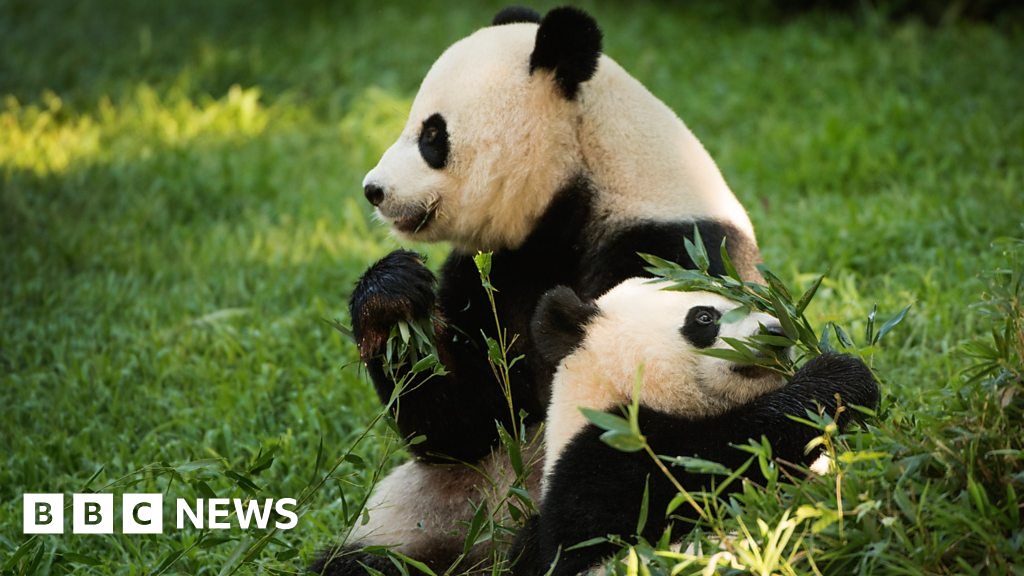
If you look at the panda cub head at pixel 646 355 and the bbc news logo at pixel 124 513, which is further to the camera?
the bbc news logo at pixel 124 513

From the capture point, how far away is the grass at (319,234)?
3.33m

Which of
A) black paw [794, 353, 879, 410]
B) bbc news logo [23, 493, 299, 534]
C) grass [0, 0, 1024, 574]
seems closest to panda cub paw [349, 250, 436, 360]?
grass [0, 0, 1024, 574]

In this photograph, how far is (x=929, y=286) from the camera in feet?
17.6

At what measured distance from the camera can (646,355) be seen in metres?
3.06

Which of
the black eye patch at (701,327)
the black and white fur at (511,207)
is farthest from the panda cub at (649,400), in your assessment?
the black and white fur at (511,207)

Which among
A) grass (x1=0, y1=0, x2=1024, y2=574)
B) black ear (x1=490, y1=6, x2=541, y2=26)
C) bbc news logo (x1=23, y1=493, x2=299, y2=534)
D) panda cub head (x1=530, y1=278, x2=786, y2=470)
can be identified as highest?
black ear (x1=490, y1=6, x2=541, y2=26)

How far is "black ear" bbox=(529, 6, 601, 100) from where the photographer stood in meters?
3.63

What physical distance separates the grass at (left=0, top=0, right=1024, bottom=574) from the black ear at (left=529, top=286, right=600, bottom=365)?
2.16 feet

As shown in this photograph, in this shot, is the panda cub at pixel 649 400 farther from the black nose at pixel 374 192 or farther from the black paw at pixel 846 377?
the black nose at pixel 374 192

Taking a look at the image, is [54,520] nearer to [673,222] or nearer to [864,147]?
[673,222]

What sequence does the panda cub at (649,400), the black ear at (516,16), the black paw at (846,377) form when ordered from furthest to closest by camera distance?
the black ear at (516,16) < the black paw at (846,377) < the panda cub at (649,400)

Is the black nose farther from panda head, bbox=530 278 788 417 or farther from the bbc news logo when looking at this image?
the bbc news logo

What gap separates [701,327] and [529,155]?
0.90 m

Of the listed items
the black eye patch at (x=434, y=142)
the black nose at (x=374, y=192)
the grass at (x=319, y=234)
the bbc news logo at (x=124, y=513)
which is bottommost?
the bbc news logo at (x=124, y=513)
